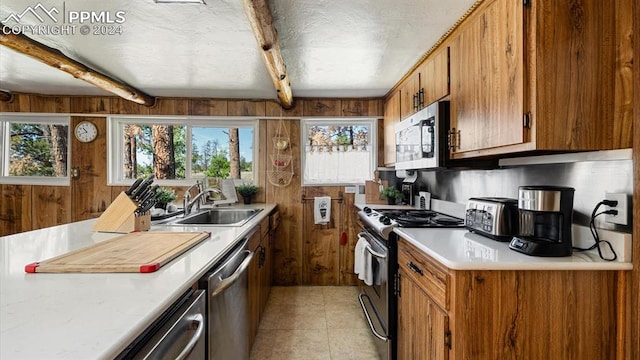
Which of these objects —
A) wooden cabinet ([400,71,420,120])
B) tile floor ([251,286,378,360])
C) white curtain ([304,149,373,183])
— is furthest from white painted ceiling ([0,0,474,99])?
tile floor ([251,286,378,360])

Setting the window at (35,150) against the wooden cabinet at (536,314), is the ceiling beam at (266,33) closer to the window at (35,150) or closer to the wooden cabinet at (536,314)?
the wooden cabinet at (536,314)

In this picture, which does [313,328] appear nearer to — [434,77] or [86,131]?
[434,77]

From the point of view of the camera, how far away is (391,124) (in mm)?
3066

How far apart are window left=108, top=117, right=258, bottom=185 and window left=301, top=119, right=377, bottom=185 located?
2.14ft

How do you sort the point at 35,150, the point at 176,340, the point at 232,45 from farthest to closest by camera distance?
1. the point at 35,150
2. the point at 232,45
3. the point at 176,340

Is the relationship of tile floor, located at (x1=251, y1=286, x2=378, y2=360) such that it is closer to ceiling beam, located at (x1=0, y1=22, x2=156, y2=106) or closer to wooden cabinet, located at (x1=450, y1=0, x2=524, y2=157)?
wooden cabinet, located at (x1=450, y1=0, x2=524, y2=157)

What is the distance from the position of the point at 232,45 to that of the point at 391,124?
5.69 ft

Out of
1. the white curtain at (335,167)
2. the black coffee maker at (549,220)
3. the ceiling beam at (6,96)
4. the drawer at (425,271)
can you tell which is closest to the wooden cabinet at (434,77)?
the black coffee maker at (549,220)

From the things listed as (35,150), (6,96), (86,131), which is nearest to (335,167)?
(86,131)

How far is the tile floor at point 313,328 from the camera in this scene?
6.76ft

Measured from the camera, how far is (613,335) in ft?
3.50

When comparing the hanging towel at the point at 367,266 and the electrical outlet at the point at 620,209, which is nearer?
the electrical outlet at the point at 620,209

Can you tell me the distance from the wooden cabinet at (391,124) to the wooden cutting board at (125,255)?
82.1 inches

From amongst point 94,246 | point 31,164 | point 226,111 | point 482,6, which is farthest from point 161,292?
point 31,164
